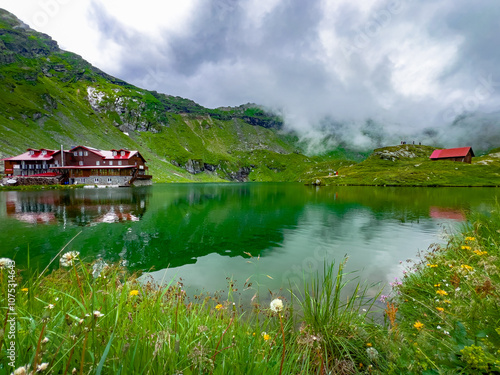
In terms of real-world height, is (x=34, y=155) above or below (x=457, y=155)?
below

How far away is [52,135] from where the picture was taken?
137 meters

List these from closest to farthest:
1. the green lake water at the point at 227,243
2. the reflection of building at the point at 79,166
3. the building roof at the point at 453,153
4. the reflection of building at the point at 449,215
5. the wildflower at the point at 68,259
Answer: the wildflower at the point at 68,259
the green lake water at the point at 227,243
the reflection of building at the point at 449,215
the reflection of building at the point at 79,166
the building roof at the point at 453,153

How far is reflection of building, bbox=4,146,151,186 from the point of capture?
92062mm

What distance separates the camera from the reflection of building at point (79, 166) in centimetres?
9206

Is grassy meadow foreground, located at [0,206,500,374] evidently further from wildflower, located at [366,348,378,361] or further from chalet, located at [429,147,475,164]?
chalet, located at [429,147,475,164]

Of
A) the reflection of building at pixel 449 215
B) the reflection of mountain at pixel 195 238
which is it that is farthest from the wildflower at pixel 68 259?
the reflection of building at pixel 449 215

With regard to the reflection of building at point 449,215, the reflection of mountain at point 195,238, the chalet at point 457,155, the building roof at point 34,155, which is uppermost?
the chalet at point 457,155

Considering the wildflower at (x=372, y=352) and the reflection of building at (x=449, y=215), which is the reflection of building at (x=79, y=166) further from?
the wildflower at (x=372, y=352)

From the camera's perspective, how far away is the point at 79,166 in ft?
324

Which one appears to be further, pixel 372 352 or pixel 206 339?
pixel 372 352

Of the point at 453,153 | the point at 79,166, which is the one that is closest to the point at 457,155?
the point at 453,153

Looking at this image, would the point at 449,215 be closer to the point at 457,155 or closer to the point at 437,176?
the point at 437,176

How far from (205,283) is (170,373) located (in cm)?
835

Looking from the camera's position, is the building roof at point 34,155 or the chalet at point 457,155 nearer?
the building roof at point 34,155
